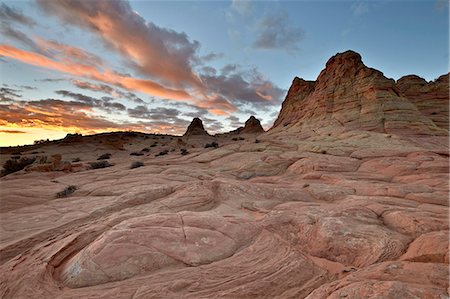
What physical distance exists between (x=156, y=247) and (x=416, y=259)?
5.02 metres

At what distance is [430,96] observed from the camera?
34.0 metres

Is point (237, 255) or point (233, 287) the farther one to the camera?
point (237, 255)

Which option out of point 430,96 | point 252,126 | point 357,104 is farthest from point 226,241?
point 252,126

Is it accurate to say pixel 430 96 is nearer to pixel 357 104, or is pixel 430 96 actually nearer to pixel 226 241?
pixel 357 104

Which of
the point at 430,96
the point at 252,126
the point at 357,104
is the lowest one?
the point at 357,104

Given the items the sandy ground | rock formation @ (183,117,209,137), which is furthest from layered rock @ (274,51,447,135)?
rock formation @ (183,117,209,137)

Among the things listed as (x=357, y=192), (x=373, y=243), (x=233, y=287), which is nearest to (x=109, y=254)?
(x=233, y=287)

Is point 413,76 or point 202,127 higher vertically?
point 413,76

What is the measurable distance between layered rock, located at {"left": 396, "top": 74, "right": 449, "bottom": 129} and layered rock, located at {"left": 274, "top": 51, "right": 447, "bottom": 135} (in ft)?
13.6

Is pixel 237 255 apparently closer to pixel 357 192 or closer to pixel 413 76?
pixel 357 192

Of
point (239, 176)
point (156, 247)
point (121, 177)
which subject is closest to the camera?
point (156, 247)

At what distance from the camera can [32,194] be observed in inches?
388

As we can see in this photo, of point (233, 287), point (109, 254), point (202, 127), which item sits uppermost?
point (202, 127)

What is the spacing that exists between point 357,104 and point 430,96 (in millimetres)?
11812
